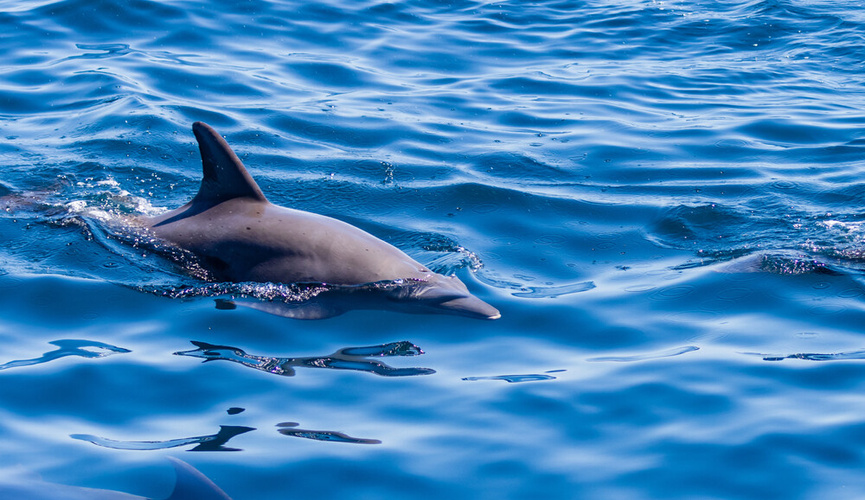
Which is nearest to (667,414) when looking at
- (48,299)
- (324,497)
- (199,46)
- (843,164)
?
(324,497)

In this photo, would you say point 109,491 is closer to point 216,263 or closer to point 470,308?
point 216,263

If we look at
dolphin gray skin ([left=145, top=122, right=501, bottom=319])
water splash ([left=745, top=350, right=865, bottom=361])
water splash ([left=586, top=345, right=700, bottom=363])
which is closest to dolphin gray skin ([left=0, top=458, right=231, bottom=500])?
dolphin gray skin ([left=145, top=122, right=501, bottom=319])

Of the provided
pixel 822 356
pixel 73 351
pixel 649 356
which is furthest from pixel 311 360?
pixel 822 356

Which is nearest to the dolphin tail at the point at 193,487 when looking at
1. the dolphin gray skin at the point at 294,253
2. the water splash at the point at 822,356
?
the dolphin gray skin at the point at 294,253

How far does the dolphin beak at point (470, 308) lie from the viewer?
8.07 meters

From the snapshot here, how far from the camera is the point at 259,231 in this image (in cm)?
856

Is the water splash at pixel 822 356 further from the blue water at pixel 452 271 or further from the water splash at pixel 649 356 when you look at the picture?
the water splash at pixel 649 356

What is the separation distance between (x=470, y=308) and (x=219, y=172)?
9.06ft

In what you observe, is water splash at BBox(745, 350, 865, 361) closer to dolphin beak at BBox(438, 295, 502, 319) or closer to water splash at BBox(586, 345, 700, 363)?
water splash at BBox(586, 345, 700, 363)

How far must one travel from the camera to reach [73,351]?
282 inches

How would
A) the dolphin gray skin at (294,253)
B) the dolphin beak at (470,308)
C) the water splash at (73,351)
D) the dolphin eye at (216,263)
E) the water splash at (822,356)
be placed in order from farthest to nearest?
the dolphin eye at (216,263)
the dolphin gray skin at (294,253)
the dolphin beak at (470,308)
the water splash at (822,356)
the water splash at (73,351)

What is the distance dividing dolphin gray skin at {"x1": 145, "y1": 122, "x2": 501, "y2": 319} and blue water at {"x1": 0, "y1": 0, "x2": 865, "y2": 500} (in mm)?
215

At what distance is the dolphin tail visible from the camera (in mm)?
5071

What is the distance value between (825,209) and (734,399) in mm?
5279
